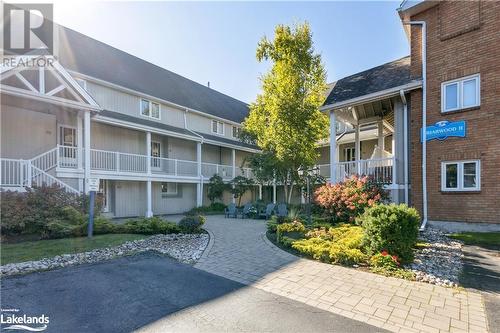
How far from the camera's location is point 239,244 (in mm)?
8531

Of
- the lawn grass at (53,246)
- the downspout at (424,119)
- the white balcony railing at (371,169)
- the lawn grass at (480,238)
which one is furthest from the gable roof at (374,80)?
Result: the lawn grass at (53,246)

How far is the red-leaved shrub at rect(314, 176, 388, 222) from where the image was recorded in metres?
10.3

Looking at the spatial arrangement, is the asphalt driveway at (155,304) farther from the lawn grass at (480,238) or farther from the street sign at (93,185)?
the lawn grass at (480,238)

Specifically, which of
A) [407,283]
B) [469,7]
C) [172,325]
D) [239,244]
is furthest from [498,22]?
[172,325]

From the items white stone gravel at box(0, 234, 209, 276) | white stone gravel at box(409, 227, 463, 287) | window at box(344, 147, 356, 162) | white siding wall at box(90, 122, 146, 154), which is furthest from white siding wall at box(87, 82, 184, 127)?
white stone gravel at box(409, 227, 463, 287)

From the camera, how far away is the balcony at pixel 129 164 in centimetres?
1412

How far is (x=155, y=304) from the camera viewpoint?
4473mm

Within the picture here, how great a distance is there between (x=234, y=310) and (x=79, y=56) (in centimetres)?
1689

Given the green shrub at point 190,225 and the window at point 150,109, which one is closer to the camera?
the green shrub at point 190,225

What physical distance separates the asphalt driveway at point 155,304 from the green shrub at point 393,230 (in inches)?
112

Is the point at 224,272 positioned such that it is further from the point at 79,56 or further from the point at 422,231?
the point at 79,56

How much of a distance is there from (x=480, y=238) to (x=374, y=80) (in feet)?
25.6

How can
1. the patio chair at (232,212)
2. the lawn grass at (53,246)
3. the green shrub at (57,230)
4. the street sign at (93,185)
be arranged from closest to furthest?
the lawn grass at (53,246) < the green shrub at (57,230) < the street sign at (93,185) < the patio chair at (232,212)

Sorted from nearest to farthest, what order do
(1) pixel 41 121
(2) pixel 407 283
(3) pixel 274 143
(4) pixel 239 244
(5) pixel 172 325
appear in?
(5) pixel 172 325
(2) pixel 407 283
(4) pixel 239 244
(1) pixel 41 121
(3) pixel 274 143
